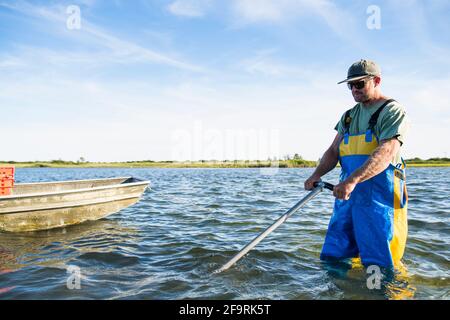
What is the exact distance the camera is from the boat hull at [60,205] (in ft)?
27.4

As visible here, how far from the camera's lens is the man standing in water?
4133 millimetres

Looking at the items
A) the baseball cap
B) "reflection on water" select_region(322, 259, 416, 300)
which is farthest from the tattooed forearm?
"reflection on water" select_region(322, 259, 416, 300)

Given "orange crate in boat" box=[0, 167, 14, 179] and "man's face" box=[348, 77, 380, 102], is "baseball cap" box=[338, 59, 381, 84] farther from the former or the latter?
"orange crate in boat" box=[0, 167, 14, 179]

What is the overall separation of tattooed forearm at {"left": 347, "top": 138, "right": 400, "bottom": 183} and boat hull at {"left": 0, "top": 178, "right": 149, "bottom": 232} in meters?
7.27

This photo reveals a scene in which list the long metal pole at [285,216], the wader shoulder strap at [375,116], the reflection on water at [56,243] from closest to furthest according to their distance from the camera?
the wader shoulder strap at [375,116]
the long metal pole at [285,216]
the reflection on water at [56,243]

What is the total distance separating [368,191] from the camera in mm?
4449

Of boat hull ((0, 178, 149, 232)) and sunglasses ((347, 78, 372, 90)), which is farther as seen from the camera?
boat hull ((0, 178, 149, 232))

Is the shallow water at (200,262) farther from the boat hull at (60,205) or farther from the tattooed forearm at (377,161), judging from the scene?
the tattooed forearm at (377,161)

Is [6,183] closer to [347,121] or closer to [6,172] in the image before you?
[6,172]

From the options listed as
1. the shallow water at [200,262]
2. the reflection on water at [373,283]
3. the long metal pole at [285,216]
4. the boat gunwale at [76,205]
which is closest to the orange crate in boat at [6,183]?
the boat gunwale at [76,205]
